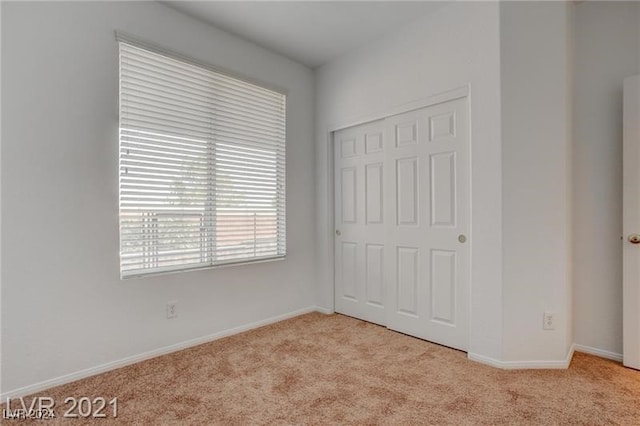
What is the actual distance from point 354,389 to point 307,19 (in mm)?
2807

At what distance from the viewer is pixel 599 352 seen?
2.45m

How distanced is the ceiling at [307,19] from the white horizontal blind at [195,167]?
43 centimetres

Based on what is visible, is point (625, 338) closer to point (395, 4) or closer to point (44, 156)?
point (395, 4)

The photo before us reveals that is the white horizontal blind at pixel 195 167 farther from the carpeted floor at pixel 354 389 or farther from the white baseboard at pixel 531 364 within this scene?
the white baseboard at pixel 531 364

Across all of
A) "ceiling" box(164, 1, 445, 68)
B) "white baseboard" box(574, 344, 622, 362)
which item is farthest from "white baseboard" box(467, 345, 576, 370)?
"ceiling" box(164, 1, 445, 68)

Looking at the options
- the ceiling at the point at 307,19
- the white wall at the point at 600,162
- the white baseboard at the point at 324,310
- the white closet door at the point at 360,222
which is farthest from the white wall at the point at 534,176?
the white baseboard at the point at 324,310

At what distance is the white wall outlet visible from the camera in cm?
225

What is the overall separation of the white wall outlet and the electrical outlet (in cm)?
269

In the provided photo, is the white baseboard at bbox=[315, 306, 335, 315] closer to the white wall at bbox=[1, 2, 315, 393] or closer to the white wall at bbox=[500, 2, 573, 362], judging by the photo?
the white wall at bbox=[1, 2, 315, 393]

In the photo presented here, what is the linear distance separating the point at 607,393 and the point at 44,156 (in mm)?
3650

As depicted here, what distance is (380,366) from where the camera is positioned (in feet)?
7.56

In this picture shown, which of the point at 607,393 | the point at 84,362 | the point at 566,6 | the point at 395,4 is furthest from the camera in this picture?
the point at 395,4

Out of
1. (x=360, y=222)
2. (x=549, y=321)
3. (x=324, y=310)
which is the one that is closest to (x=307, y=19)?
(x=360, y=222)

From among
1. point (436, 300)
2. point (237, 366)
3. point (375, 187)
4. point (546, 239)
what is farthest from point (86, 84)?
point (546, 239)
